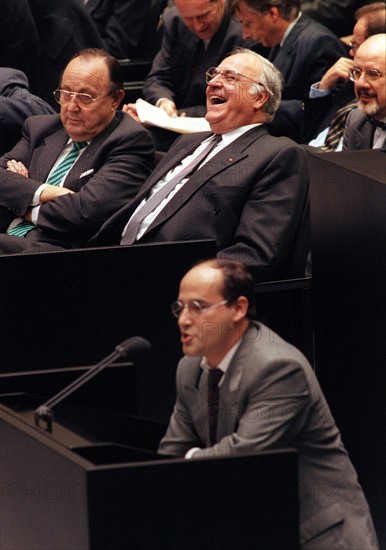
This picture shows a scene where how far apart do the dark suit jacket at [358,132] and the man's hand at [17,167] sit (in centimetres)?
125

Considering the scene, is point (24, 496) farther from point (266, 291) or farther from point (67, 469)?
point (266, 291)

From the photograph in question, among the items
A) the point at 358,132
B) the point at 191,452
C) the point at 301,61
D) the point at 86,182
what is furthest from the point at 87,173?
the point at 191,452

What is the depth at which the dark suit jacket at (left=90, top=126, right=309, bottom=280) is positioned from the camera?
4.06m

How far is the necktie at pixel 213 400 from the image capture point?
9.83 ft

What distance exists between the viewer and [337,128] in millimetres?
4945

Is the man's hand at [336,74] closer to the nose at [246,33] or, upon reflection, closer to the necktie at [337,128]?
the necktie at [337,128]

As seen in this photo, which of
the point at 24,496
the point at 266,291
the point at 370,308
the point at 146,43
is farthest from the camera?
the point at 146,43

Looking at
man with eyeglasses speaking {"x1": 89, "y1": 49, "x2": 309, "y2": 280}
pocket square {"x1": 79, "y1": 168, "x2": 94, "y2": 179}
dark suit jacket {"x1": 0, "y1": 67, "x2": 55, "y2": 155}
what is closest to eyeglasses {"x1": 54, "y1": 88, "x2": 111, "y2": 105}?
pocket square {"x1": 79, "y1": 168, "x2": 94, "y2": 179}

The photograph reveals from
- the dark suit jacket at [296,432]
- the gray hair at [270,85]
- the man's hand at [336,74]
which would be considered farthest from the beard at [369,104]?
the dark suit jacket at [296,432]

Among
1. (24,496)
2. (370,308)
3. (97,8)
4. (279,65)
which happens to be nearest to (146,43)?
(97,8)

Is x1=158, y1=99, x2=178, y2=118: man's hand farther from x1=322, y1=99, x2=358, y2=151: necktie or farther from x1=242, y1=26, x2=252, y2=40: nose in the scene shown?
x1=322, y1=99, x2=358, y2=151: necktie

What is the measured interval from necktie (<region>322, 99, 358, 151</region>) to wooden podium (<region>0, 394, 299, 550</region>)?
241cm

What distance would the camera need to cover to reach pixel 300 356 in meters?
2.95

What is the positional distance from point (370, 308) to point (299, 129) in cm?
222
